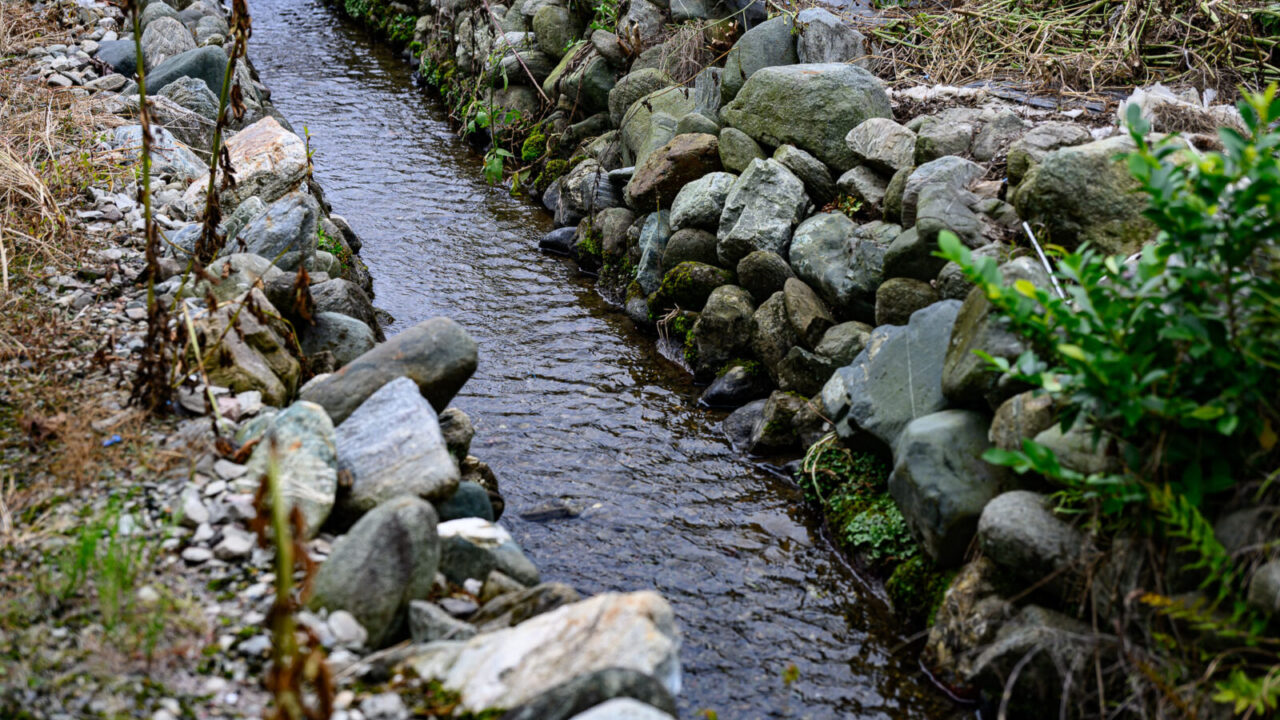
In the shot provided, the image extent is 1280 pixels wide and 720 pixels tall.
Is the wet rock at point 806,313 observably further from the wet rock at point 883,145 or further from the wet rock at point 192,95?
the wet rock at point 192,95

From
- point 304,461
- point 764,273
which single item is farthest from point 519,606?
point 764,273

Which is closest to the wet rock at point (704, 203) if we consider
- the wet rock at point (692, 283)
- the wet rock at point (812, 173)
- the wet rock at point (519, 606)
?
the wet rock at point (692, 283)

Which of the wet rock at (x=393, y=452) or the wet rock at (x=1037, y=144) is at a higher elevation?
the wet rock at (x=1037, y=144)

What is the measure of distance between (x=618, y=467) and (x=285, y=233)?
243cm

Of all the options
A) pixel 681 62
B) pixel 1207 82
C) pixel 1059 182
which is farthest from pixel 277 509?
pixel 681 62

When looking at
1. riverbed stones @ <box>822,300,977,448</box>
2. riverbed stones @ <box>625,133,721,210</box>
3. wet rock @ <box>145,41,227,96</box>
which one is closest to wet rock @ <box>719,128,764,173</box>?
riverbed stones @ <box>625,133,721,210</box>

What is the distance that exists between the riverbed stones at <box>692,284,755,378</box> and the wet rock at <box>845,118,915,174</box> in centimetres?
121

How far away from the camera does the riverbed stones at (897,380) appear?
4.94m

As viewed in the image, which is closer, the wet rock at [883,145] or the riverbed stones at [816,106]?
the wet rock at [883,145]

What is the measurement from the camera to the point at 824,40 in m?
7.48

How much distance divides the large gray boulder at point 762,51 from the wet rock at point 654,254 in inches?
47.0

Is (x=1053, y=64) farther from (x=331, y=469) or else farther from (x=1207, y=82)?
(x=331, y=469)

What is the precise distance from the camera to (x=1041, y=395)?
4051 millimetres

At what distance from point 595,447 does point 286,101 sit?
773cm
